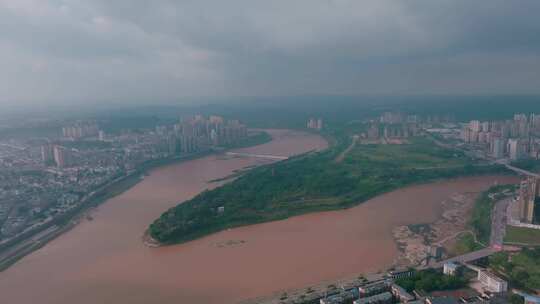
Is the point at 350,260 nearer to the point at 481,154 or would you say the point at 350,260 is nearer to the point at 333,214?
the point at 333,214

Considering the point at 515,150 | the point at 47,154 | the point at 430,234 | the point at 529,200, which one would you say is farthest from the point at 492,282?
the point at 47,154

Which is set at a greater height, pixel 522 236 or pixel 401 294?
pixel 522 236

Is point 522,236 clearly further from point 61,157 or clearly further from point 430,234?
point 61,157

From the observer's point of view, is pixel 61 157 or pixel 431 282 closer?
pixel 431 282

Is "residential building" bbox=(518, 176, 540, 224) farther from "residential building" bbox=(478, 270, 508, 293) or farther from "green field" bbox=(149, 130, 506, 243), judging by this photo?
"green field" bbox=(149, 130, 506, 243)

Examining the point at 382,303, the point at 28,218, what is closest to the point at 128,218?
the point at 28,218

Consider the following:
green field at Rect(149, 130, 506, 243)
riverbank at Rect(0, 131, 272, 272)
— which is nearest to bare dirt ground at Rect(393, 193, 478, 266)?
green field at Rect(149, 130, 506, 243)
